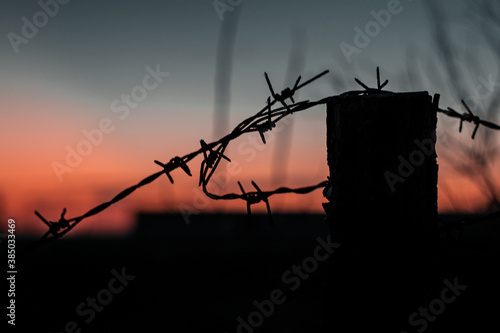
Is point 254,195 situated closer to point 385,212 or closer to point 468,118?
point 385,212

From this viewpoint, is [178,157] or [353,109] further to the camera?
[178,157]

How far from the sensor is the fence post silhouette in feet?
4.42

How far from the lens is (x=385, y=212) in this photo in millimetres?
1358

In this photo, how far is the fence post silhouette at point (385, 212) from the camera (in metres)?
1.35

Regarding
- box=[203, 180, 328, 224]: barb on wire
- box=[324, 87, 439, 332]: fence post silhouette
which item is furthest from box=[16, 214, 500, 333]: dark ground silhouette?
box=[203, 180, 328, 224]: barb on wire

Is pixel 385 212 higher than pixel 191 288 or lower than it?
higher

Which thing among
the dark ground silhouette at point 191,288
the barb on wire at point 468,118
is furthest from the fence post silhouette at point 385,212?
the barb on wire at point 468,118

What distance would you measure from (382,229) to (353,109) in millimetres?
324

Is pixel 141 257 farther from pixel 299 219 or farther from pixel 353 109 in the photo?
pixel 353 109

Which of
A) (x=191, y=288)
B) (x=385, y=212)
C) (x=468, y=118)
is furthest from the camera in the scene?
(x=191, y=288)

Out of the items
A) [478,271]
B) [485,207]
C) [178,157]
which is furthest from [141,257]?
[178,157]

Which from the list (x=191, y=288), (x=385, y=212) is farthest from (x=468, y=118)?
(x=191, y=288)

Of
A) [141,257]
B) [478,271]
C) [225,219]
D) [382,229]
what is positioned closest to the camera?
[382,229]

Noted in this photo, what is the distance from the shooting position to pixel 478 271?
4.71m
